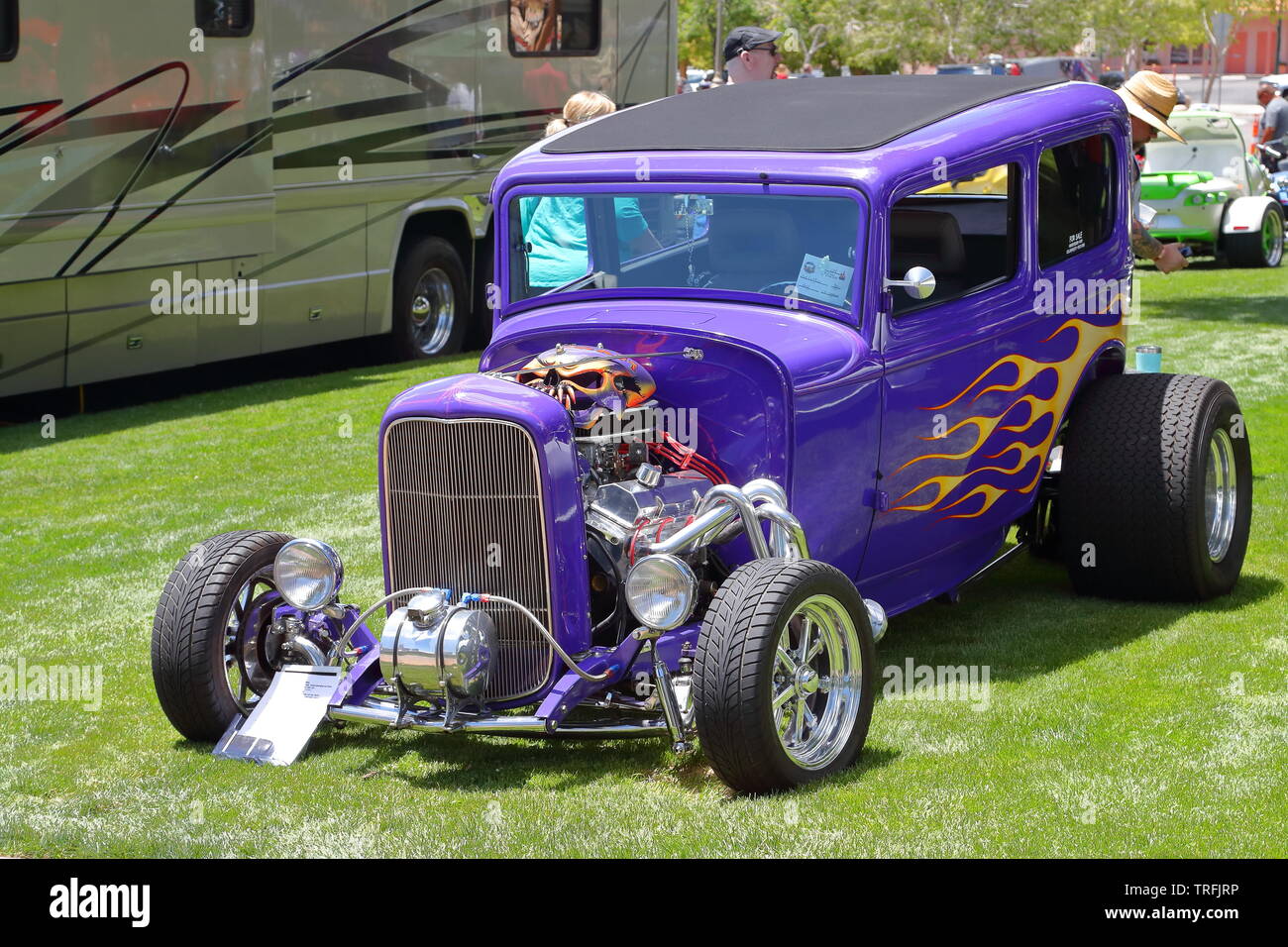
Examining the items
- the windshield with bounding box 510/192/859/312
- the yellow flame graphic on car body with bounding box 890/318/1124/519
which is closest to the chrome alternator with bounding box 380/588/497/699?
the windshield with bounding box 510/192/859/312

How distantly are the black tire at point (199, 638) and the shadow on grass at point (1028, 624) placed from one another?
2.36 meters

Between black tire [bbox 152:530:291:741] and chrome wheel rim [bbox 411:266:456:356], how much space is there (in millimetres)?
8917

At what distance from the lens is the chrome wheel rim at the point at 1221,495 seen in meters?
7.16

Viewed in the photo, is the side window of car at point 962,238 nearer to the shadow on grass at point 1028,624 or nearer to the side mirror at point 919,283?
the side mirror at point 919,283

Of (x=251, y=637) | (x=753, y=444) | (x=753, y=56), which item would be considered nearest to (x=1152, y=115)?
(x=753, y=56)

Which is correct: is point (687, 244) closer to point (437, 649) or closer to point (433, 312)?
point (437, 649)

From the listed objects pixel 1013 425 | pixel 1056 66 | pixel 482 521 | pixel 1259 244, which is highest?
pixel 1056 66

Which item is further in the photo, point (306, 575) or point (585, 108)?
point (585, 108)

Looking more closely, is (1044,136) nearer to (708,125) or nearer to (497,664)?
(708,125)

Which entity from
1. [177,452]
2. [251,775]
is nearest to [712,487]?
[251,775]

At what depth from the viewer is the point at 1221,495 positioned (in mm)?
7254

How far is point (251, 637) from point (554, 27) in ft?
33.2

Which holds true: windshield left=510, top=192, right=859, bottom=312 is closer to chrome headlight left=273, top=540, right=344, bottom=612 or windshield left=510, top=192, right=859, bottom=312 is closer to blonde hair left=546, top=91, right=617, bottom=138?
chrome headlight left=273, top=540, right=344, bottom=612

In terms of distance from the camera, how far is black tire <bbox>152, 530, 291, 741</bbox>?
17.7 feet
